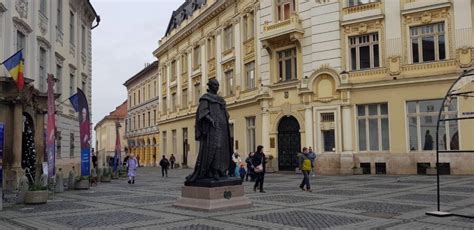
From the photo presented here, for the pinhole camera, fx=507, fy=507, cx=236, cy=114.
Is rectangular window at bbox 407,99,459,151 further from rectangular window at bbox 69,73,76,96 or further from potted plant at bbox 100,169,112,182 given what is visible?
rectangular window at bbox 69,73,76,96

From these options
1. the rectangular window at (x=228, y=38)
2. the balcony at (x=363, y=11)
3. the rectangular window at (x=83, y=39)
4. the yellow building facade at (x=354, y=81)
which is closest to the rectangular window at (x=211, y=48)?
the rectangular window at (x=228, y=38)

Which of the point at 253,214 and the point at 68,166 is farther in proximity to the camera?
the point at 68,166

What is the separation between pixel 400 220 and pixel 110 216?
656cm

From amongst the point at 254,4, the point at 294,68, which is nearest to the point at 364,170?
the point at 294,68

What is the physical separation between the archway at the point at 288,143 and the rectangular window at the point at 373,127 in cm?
388

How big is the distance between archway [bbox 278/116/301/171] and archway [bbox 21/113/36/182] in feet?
46.8

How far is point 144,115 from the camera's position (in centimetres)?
6662

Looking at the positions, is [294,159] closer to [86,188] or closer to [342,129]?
[342,129]

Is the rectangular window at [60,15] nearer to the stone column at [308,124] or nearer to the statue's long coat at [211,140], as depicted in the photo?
the stone column at [308,124]

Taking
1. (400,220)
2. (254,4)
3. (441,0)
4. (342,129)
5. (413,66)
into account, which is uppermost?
(254,4)

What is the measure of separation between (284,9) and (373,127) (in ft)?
30.3

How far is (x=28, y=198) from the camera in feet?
49.9

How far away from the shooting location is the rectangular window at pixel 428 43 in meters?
25.9

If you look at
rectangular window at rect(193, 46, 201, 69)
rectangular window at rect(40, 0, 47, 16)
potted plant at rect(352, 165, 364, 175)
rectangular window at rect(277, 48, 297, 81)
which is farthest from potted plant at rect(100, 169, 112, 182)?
rectangular window at rect(193, 46, 201, 69)
